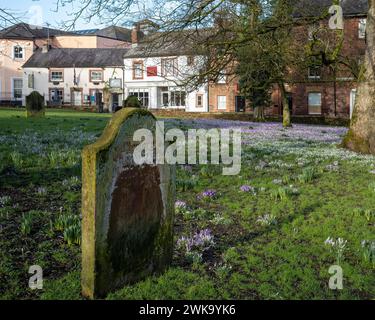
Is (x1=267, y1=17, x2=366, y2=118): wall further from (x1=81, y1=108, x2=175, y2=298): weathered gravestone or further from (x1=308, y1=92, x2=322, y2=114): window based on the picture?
(x1=81, y1=108, x2=175, y2=298): weathered gravestone

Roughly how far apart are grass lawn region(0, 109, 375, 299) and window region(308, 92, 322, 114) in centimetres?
4259

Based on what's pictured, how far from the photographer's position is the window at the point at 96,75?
7781cm

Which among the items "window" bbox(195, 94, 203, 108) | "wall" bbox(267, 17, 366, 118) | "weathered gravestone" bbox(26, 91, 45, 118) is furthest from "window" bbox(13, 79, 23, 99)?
"weathered gravestone" bbox(26, 91, 45, 118)

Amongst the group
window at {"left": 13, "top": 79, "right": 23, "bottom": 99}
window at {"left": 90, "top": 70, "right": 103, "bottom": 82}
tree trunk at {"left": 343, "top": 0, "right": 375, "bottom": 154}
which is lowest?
tree trunk at {"left": 343, "top": 0, "right": 375, "bottom": 154}

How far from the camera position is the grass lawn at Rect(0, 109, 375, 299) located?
4875 mm

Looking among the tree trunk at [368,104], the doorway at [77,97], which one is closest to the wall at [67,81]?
the doorway at [77,97]

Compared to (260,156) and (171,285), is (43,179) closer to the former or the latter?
(171,285)

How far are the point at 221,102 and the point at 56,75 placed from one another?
35899 mm

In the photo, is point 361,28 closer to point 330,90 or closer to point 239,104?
point 330,90

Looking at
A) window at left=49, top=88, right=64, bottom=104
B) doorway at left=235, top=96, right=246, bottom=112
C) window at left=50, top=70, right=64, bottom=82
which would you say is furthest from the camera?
window at left=50, top=70, right=64, bottom=82

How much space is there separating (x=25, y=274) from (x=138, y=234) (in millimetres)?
1465
